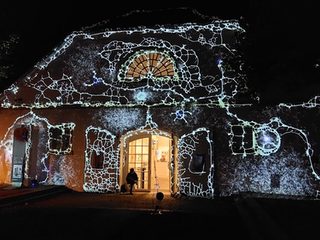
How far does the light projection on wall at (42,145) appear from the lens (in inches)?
616

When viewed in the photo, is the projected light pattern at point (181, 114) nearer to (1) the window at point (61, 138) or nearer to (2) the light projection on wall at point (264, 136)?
(2) the light projection on wall at point (264, 136)

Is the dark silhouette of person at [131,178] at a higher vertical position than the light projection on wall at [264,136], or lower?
lower

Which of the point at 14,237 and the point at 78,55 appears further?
the point at 78,55

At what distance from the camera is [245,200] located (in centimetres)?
1189

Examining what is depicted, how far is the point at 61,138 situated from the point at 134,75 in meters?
3.94

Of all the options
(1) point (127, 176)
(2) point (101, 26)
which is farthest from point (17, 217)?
(2) point (101, 26)

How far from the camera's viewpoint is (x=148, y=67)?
1570 centimetres

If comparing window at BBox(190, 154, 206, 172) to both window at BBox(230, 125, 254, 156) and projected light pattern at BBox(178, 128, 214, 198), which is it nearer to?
projected light pattern at BBox(178, 128, 214, 198)

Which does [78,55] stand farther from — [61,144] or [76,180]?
[76,180]

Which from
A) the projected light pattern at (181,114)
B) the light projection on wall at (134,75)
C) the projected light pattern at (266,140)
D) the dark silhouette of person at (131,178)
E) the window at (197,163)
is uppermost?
the light projection on wall at (134,75)

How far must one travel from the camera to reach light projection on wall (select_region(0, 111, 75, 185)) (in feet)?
51.3

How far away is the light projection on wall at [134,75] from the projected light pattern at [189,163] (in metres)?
1.32

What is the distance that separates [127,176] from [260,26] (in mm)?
7606

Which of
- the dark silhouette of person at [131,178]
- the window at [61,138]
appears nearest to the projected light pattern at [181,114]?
the dark silhouette of person at [131,178]
